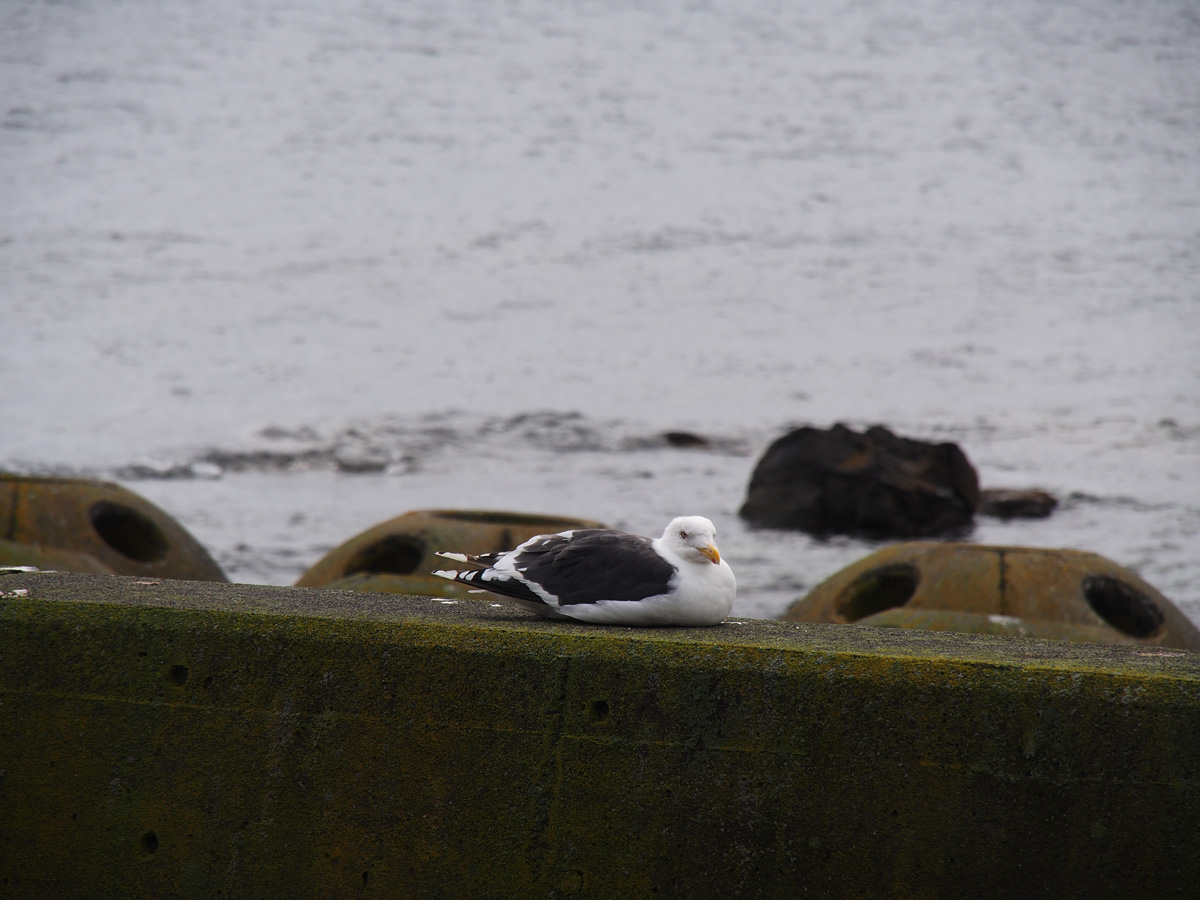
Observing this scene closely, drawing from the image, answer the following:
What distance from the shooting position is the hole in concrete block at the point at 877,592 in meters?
7.48

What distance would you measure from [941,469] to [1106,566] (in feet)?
33.0

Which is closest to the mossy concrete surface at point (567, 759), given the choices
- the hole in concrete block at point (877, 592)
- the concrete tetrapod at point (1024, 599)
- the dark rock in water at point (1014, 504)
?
the concrete tetrapod at point (1024, 599)

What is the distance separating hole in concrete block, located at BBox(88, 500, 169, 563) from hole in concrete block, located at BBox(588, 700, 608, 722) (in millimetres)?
6392

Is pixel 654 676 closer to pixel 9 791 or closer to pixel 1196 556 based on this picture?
pixel 9 791

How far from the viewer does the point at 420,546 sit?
26.1 feet

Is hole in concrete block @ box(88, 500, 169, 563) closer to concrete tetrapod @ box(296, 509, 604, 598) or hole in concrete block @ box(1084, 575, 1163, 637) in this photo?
concrete tetrapod @ box(296, 509, 604, 598)

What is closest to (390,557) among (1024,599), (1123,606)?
(1024,599)

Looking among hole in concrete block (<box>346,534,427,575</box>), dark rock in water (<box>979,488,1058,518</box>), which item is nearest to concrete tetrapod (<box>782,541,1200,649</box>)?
hole in concrete block (<box>346,534,427,575</box>)

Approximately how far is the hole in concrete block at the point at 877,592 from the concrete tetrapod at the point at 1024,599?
0.02m

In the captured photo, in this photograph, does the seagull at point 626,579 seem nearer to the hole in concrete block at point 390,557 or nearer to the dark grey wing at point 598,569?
the dark grey wing at point 598,569

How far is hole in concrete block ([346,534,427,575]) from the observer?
26.5 ft

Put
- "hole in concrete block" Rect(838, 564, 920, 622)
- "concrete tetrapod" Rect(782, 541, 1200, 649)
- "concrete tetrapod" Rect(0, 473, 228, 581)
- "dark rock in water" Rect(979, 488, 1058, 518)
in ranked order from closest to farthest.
→ 1. "concrete tetrapod" Rect(782, 541, 1200, 649)
2. "hole in concrete block" Rect(838, 564, 920, 622)
3. "concrete tetrapod" Rect(0, 473, 228, 581)
4. "dark rock in water" Rect(979, 488, 1058, 518)

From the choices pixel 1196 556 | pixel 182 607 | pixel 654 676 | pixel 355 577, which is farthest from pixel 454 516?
pixel 1196 556

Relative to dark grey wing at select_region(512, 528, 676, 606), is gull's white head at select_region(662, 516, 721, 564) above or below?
above
